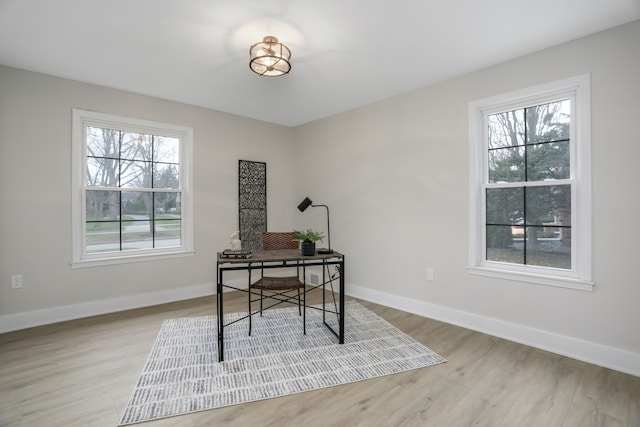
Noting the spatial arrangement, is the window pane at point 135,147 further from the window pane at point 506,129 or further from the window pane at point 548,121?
the window pane at point 548,121

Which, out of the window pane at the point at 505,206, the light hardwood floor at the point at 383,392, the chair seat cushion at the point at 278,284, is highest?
the window pane at the point at 505,206

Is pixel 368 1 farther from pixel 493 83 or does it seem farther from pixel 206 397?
pixel 206 397

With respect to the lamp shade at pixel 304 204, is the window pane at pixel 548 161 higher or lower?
higher

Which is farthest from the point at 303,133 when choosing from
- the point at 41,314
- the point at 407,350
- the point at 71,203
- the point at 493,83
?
the point at 41,314

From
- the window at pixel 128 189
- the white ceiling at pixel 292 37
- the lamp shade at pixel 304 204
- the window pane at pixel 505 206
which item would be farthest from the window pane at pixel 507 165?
the window at pixel 128 189

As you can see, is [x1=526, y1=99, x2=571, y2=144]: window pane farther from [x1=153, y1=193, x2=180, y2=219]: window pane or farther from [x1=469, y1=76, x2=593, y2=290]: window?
[x1=153, y1=193, x2=180, y2=219]: window pane

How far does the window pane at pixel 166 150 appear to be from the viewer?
3980 mm

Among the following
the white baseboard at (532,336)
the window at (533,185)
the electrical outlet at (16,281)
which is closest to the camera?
the white baseboard at (532,336)

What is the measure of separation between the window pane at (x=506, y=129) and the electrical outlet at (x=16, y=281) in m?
4.90

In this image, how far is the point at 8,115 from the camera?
9.83ft

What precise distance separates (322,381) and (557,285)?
212 centimetres

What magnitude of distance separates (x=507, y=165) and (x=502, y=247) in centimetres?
81

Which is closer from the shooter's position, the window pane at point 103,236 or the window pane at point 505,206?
the window pane at point 505,206

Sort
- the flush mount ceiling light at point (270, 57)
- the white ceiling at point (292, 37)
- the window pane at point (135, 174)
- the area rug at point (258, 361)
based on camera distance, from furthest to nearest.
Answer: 1. the window pane at point (135, 174)
2. the flush mount ceiling light at point (270, 57)
3. the white ceiling at point (292, 37)
4. the area rug at point (258, 361)
